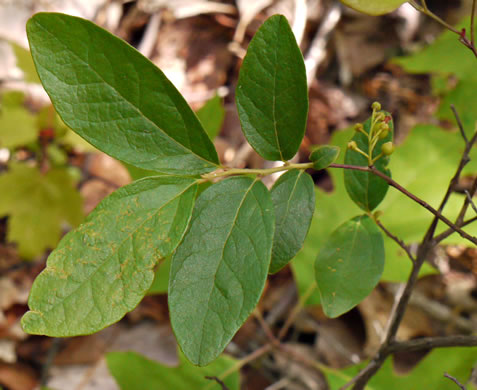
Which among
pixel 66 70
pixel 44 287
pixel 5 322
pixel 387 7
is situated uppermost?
pixel 387 7

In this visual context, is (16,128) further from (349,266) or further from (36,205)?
(349,266)

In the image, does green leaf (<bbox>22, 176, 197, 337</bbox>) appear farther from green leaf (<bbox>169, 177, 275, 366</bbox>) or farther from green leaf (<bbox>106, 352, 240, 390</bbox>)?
green leaf (<bbox>106, 352, 240, 390</bbox>)

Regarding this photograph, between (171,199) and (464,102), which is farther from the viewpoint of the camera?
(464,102)

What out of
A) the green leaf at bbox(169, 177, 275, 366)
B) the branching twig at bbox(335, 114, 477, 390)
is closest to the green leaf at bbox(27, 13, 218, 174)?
the green leaf at bbox(169, 177, 275, 366)

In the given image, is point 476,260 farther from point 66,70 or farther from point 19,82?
point 19,82

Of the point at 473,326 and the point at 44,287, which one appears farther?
the point at 473,326

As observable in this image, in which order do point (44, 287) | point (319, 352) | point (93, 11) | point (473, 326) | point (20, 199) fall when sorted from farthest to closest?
point (93, 11) → point (20, 199) → point (319, 352) → point (473, 326) → point (44, 287)

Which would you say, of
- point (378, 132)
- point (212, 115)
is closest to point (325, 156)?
point (378, 132)

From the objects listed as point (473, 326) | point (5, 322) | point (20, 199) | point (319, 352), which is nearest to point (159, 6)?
point (20, 199)
